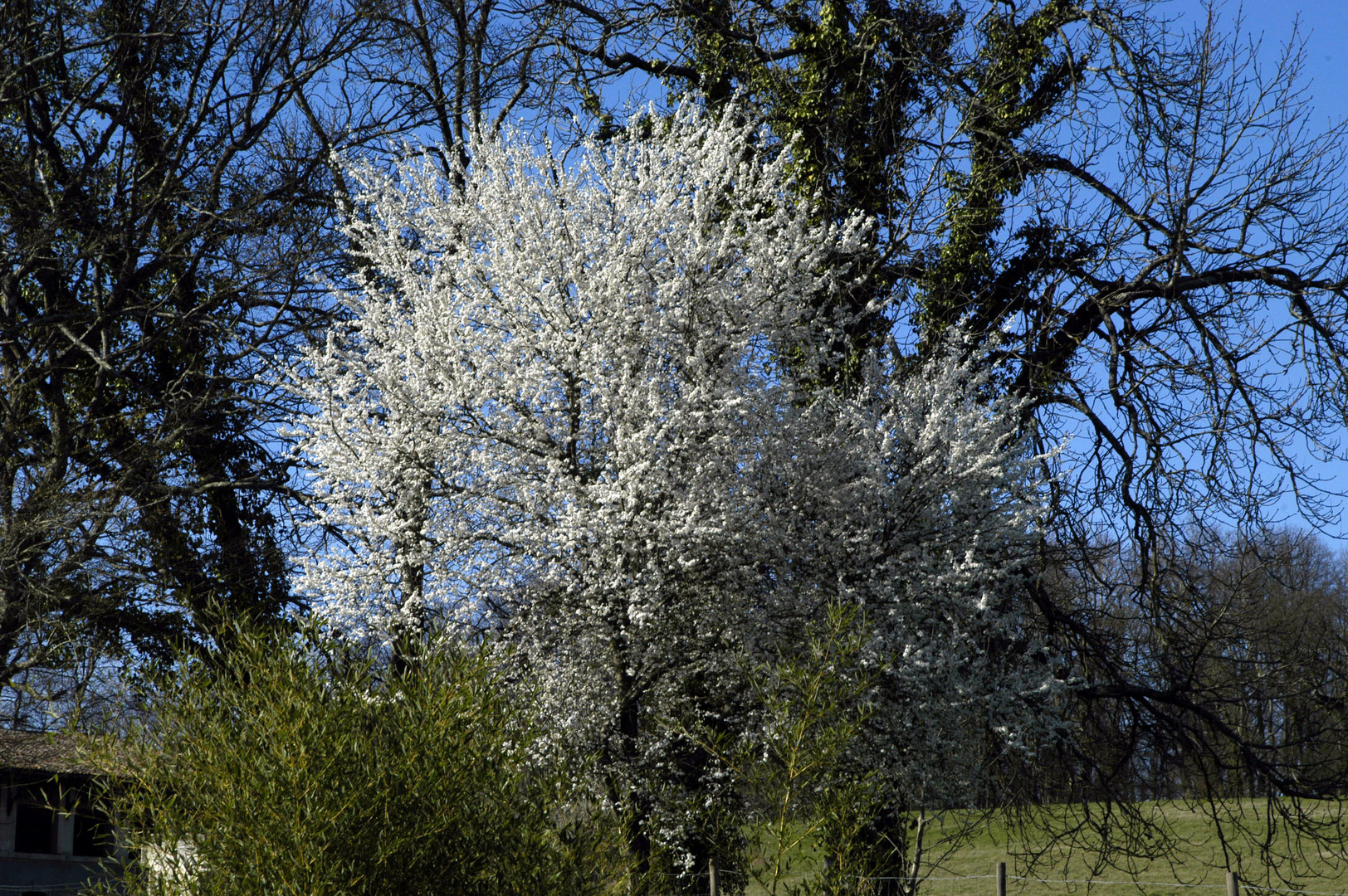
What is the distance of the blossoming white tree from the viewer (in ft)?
29.7

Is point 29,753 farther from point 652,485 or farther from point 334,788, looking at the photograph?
point 334,788

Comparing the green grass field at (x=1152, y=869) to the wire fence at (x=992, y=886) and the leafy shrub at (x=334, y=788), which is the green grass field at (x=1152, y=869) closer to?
the wire fence at (x=992, y=886)

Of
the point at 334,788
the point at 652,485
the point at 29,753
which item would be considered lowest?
the point at 29,753

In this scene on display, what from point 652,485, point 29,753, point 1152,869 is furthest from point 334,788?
point 1152,869

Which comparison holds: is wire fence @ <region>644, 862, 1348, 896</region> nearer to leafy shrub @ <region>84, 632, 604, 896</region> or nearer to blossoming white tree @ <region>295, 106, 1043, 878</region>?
blossoming white tree @ <region>295, 106, 1043, 878</region>

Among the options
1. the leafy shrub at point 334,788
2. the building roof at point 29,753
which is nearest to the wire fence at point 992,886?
the leafy shrub at point 334,788

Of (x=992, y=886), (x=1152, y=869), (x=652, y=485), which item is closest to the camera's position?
(x=652, y=485)

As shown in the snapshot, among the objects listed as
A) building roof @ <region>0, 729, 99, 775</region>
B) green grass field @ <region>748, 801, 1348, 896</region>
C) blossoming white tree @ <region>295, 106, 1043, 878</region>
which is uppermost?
blossoming white tree @ <region>295, 106, 1043, 878</region>

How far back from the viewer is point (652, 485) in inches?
343

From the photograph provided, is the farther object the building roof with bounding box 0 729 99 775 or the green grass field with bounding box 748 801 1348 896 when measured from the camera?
the green grass field with bounding box 748 801 1348 896

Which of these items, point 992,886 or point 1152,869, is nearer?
point 992,886

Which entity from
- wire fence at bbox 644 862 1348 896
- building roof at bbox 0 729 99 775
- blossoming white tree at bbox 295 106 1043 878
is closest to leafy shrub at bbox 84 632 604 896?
wire fence at bbox 644 862 1348 896

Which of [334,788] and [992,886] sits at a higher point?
[334,788]

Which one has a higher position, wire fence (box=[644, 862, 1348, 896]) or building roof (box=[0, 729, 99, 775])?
building roof (box=[0, 729, 99, 775])
